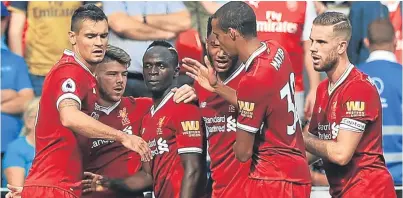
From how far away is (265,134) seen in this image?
25.0 ft

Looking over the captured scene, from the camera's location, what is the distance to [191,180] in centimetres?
815

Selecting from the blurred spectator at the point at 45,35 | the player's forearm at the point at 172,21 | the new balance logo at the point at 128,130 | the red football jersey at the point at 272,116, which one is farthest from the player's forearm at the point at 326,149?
the blurred spectator at the point at 45,35

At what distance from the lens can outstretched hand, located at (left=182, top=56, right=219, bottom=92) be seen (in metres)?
7.79

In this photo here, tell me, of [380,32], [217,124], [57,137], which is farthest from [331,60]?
[380,32]

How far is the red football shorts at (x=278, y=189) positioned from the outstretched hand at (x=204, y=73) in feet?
2.61

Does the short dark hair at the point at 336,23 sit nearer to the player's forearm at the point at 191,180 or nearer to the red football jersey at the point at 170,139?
the red football jersey at the point at 170,139

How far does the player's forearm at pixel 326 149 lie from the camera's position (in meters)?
7.80

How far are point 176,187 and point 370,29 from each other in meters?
3.33

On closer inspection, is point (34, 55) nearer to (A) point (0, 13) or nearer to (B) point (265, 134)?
(A) point (0, 13)

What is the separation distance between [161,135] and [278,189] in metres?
1.26

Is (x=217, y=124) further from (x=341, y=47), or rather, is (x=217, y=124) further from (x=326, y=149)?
(x=341, y=47)

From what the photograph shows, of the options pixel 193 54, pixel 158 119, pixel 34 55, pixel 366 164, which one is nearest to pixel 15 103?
pixel 34 55

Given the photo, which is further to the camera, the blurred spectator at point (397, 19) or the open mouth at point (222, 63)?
the blurred spectator at point (397, 19)

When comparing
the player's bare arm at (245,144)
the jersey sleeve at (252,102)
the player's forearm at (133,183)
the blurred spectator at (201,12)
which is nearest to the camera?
the jersey sleeve at (252,102)
